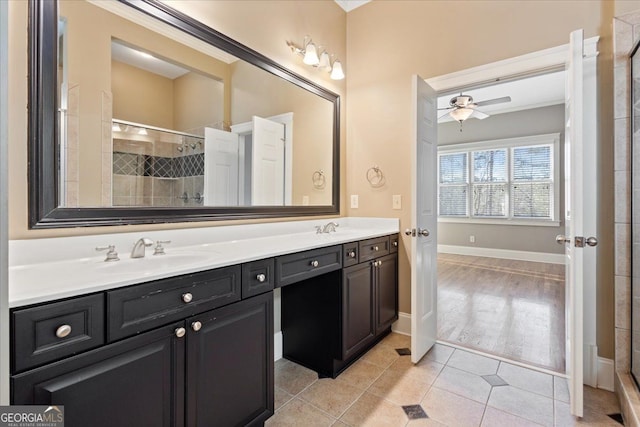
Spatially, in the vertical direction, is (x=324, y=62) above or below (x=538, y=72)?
above

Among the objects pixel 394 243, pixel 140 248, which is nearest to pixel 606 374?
pixel 394 243

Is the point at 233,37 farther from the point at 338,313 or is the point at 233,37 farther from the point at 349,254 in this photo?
the point at 338,313

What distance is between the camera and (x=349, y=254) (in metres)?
2.01

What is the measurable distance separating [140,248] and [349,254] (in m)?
1.19

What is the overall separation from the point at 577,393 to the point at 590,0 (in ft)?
7.52

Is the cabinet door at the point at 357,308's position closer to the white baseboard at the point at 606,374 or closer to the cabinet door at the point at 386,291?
the cabinet door at the point at 386,291

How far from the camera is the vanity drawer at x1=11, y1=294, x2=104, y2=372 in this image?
770mm

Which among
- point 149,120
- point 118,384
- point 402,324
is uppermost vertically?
point 149,120

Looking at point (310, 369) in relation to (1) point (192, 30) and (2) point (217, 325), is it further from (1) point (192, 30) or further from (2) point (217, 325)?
(1) point (192, 30)

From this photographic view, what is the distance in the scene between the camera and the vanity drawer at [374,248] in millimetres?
2161

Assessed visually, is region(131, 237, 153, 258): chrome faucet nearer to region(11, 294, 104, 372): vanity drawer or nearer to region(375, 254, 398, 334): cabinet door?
region(11, 294, 104, 372): vanity drawer

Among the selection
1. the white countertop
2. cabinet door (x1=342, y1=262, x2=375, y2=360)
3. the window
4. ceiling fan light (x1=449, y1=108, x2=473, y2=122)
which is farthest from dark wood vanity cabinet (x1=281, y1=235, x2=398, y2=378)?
the window

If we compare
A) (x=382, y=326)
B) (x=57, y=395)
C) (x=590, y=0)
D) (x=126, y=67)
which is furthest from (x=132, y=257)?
(x=590, y=0)

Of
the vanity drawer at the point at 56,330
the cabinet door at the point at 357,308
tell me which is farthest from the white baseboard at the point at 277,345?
the vanity drawer at the point at 56,330
